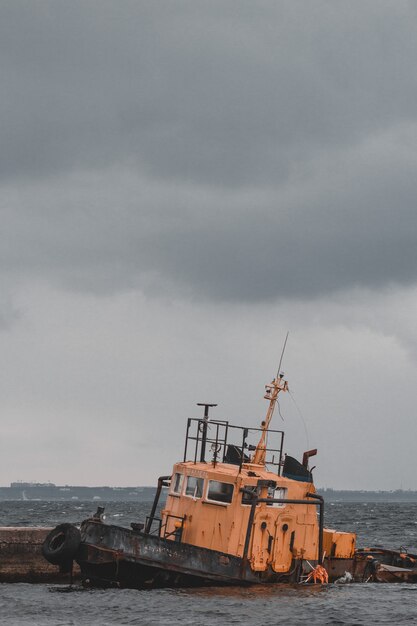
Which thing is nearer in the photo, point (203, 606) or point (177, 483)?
point (203, 606)

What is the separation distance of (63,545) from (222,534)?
157 inches

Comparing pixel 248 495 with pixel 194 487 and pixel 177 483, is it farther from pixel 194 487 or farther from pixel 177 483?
pixel 177 483

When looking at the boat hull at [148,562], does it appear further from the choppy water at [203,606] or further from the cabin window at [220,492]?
the cabin window at [220,492]

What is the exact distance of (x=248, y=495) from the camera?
24797 mm

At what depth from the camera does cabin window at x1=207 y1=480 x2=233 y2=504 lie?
24.8 metres

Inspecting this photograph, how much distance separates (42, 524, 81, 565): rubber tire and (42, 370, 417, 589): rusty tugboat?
2 cm

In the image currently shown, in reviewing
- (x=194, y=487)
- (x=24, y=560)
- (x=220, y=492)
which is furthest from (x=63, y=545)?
(x=220, y=492)

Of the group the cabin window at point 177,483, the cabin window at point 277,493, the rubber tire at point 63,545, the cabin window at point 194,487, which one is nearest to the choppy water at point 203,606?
the rubber tire at point 63,545

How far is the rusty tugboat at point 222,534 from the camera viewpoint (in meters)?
23.9

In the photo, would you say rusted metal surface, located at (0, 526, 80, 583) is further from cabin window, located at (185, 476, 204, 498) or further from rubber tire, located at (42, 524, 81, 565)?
cabin window, located at (185, 476, 204, 498)

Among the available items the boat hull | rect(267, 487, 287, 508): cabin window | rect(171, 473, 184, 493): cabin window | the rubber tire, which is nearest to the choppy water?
the boat hull

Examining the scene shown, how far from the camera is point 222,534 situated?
80.9ft

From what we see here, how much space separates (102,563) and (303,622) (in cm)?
526

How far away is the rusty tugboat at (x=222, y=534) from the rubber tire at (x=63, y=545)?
1.0 inches
